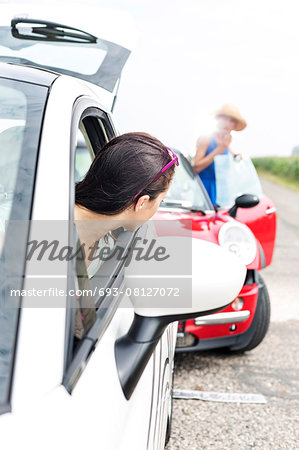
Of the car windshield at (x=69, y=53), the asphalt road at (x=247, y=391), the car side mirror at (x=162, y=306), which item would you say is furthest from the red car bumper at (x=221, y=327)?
the car side mirror at (x=162, y=306)

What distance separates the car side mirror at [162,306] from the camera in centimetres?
112

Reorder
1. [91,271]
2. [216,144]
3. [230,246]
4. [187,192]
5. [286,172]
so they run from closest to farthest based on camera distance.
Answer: [91,271] < [230,246] < [187,192] < [216,144] < [286,172]

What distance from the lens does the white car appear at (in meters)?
0.87

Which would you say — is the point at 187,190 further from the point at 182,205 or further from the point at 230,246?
the point at 230,246

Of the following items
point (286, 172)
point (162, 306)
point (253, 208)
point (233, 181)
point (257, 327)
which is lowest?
point (286, 172)

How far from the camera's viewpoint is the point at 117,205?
1417mm

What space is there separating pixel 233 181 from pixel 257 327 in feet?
4.31

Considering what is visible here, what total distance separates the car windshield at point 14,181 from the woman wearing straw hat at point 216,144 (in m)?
2.91

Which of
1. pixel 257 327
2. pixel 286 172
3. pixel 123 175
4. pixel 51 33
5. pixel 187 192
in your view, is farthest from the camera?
pixel 286 172

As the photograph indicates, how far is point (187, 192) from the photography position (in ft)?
12.2

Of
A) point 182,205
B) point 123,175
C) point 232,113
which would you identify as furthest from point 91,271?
point 232,113

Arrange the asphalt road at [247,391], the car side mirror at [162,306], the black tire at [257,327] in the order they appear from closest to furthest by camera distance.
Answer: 1. the car side mirror at [162,306]
2. the asphalt road at [247,391]
3. the black tire at [257,327]

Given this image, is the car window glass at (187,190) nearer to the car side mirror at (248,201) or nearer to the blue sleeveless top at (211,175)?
the car side mirror at (248,201)

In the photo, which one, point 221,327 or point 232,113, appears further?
point 232,113
